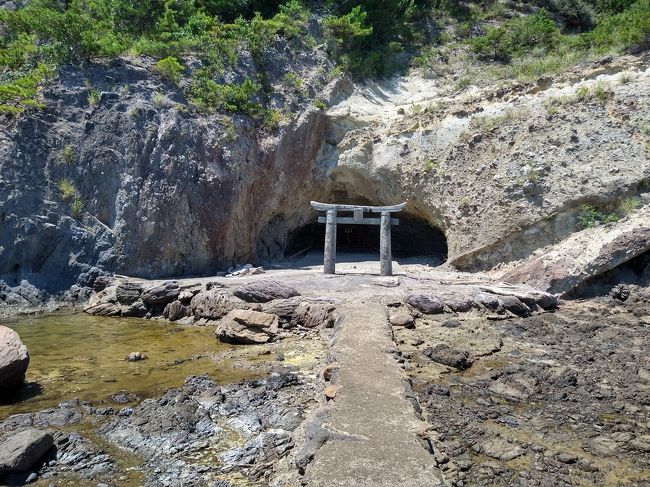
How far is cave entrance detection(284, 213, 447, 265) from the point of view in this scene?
2172cm

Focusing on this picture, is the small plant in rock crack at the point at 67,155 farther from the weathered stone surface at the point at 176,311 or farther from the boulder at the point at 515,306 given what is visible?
the boulder at the point at 515,306

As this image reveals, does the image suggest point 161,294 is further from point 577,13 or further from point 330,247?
point 577,13

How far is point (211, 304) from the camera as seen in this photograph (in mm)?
12430

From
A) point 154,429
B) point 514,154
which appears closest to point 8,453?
point 154,429

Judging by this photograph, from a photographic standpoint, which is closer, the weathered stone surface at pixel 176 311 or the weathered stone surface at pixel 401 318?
the weathered stone surface at pixel 401 318

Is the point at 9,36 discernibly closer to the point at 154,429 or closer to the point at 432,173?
the point at 432,173

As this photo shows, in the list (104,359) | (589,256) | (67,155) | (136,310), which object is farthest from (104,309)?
(589,256)

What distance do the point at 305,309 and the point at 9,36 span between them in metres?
17.0

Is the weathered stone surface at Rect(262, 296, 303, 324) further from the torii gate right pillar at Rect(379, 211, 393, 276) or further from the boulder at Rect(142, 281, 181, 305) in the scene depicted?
the torii gate right pillar at Rect(379, 211, 393, 276)

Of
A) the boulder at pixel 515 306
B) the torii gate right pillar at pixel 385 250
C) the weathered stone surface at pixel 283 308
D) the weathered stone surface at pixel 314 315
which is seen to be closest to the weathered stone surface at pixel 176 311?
the weathered stone surface at pixel 283 308

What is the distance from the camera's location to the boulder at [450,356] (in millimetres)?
8406

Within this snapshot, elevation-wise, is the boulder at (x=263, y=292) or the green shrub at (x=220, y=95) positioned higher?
the green shrub at (x=220, y=95)

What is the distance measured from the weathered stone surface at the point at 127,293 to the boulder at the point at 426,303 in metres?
7.23

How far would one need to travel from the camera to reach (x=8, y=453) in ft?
16.9
